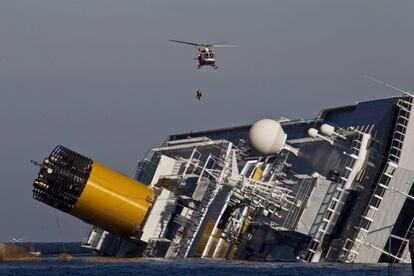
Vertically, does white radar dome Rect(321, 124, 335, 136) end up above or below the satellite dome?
above

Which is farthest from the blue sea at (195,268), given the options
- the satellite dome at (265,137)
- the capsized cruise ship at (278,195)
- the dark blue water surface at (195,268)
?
the satellite dome at (265,137)

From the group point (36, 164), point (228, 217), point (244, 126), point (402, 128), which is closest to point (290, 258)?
point (228, 217)

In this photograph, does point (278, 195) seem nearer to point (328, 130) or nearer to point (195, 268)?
point (328, 130)

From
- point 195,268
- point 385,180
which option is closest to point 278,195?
point 385,180

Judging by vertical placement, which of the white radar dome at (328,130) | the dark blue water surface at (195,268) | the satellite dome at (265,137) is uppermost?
the white radar dome at (328,130)

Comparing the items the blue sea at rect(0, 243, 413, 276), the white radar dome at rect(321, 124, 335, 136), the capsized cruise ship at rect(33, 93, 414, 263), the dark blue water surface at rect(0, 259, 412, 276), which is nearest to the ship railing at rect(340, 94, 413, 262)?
the capsized cruise ship at rect(33, 93, 414, 263)

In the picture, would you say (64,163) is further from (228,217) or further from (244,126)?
(244,126)

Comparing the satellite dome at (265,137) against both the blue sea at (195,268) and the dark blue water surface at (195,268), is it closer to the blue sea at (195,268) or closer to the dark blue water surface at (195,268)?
the blue sea at (195,268)

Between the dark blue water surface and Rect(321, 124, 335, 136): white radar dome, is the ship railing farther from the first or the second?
Rect(321, 124, 335, 136): white radar dome
